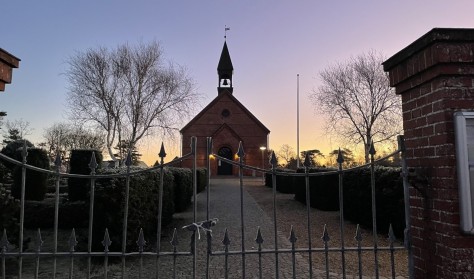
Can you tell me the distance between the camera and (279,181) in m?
21.1

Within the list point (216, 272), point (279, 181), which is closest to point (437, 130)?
point (216, 272)

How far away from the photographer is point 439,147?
2607mm

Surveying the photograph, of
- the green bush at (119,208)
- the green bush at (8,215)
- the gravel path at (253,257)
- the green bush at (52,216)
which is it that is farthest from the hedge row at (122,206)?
the green bush at (52,216)

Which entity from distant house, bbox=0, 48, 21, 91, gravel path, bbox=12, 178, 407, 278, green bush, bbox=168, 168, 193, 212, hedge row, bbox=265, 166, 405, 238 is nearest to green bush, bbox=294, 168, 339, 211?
hedge row, bbox=265, 166, 405, 238

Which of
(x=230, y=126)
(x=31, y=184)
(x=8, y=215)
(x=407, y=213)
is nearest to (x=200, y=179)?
(x=31, y=184)

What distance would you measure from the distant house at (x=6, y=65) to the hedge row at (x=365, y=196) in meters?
4.17

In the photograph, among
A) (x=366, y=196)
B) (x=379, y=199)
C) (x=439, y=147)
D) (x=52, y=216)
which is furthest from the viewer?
(x=52, y=216)

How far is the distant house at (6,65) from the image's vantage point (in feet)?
10.3

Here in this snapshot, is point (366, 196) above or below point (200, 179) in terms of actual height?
below

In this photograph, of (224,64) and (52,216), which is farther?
(224,64)

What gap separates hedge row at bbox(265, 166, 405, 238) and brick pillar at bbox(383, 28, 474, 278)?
8.09 ft

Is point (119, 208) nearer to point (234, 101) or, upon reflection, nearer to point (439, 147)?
point (439, 147)

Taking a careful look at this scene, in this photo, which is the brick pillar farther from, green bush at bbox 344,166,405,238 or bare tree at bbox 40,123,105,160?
bare tree at bbox 40,123,105,160

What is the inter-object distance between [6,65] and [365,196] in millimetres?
8282
